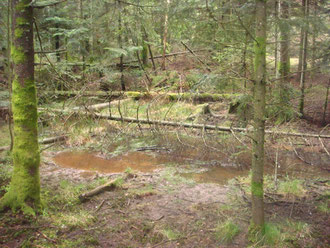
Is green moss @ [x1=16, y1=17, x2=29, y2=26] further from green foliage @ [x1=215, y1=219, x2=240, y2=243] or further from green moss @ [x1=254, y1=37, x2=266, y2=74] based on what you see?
green foliage @ [x1=215, y1=219, x2=240, y2=243]

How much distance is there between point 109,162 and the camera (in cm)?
1056

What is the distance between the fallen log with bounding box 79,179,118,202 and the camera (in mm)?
6619

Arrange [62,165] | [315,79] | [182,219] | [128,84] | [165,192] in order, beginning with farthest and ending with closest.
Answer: [315,79], [128,84], [62,165], [165,192], [182,219]

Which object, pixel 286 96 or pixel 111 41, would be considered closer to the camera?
pixel 286 96

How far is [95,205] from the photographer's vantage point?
6.46 meters

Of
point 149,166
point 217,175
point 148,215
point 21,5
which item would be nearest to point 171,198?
point 148,215

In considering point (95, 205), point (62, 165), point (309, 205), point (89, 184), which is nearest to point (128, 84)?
point (62, 165)

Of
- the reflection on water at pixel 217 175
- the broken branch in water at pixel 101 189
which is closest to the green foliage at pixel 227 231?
the reflection on water at pixel 217 175

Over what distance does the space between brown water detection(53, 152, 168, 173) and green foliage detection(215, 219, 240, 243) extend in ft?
14.8

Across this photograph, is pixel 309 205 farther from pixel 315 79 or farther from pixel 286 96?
pixel 315 79

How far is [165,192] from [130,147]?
16.4ft

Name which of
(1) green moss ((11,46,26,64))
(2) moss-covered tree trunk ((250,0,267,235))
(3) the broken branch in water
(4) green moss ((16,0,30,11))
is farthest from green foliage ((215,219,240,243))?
(4) green moss ((16,0,30,11))

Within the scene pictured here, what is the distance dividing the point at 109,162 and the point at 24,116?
556 centimetres

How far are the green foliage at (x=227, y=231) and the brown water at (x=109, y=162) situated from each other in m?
4.50
